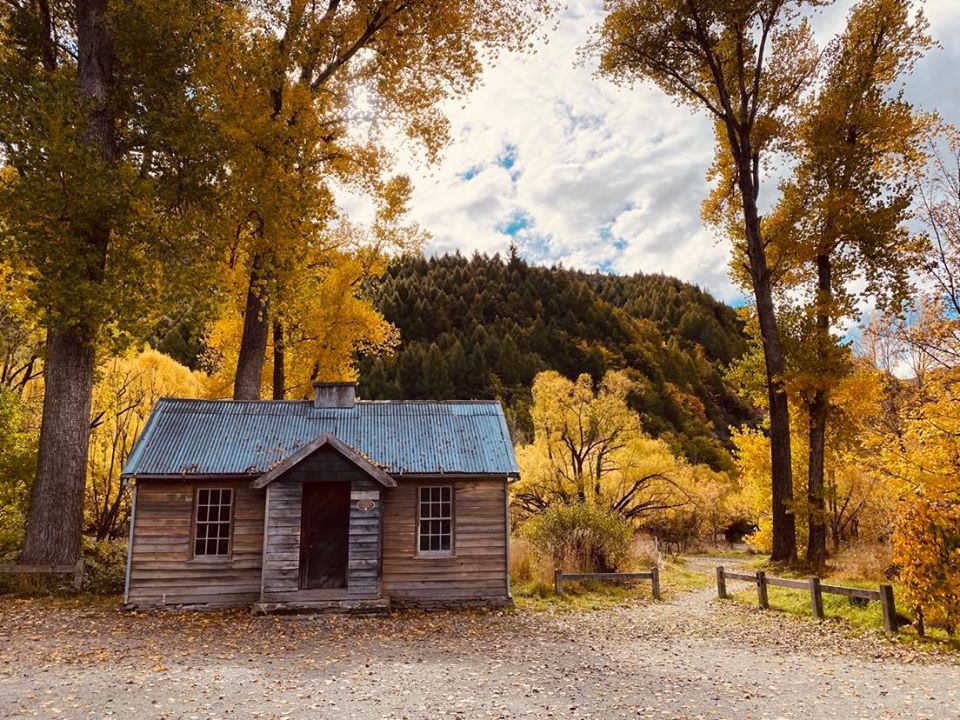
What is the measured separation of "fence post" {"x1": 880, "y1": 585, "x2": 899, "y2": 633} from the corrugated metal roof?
24.4ft

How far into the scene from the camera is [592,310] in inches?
4636

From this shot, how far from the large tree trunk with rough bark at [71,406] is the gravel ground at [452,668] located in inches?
65.7

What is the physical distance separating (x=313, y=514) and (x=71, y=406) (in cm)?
594

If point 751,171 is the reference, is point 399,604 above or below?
below

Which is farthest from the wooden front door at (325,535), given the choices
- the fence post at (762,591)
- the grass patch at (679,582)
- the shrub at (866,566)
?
the shrub at (866,566)

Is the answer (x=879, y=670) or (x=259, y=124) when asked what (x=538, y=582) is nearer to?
(x=879, y=670)

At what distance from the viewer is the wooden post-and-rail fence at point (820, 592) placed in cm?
1097

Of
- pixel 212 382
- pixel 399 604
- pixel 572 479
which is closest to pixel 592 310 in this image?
pixel 572 479

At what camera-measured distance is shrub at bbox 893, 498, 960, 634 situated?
10117 millimetres

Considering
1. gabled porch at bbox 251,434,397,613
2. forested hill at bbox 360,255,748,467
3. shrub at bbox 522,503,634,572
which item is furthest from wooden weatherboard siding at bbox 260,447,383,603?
forested hill at bbox 360,255,748,467

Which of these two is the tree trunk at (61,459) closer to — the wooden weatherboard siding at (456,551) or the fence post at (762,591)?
the wooden weatherboard siding at (456,551)

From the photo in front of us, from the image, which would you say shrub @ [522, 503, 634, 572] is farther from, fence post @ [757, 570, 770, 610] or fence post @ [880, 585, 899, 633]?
fence post @ [880, 585, 899, 633]

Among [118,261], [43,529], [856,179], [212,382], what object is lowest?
[43,529]

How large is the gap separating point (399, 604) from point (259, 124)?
465 inches
